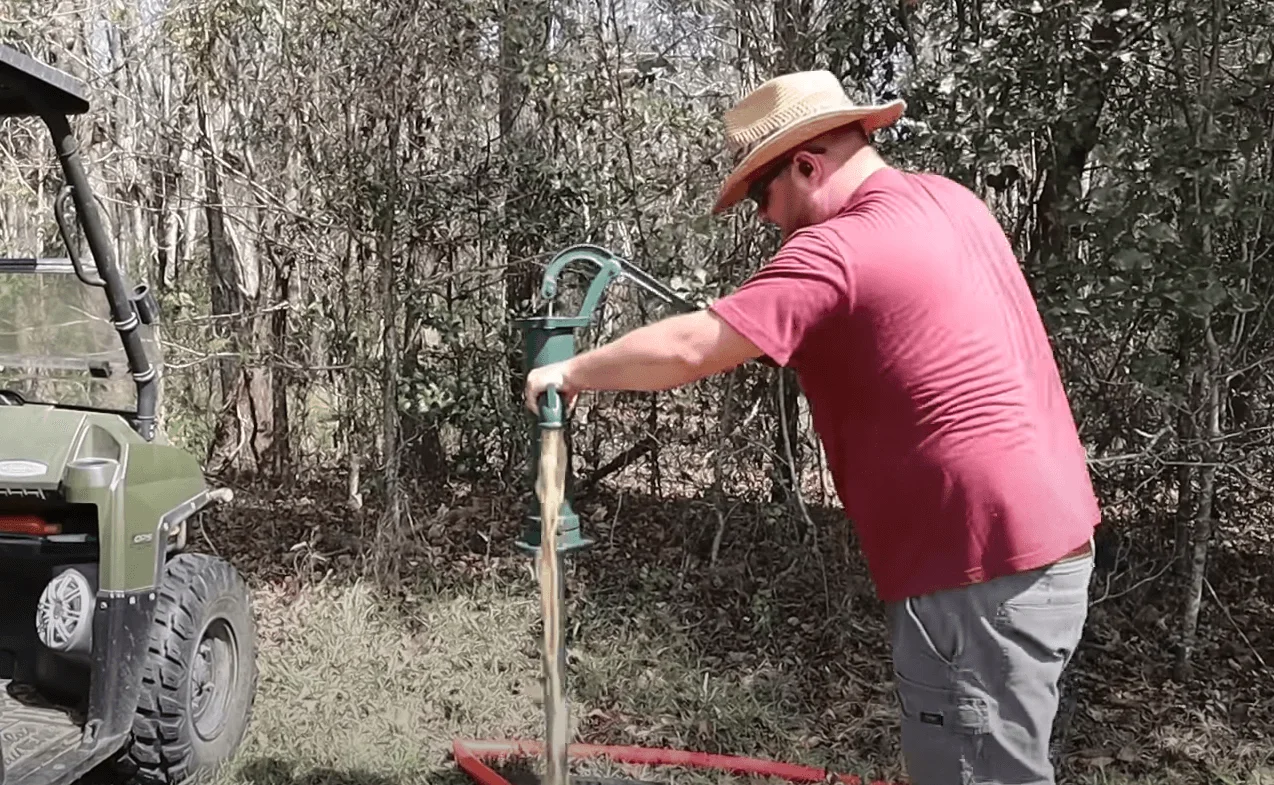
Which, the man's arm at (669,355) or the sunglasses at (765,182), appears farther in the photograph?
the sunglasses at (765,182)

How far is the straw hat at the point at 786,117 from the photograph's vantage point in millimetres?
2189

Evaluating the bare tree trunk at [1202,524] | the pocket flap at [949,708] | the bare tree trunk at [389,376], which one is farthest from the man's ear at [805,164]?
the bare tree trunk at [389,376]

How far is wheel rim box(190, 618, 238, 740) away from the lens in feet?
11.8

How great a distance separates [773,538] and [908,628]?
3070 mm

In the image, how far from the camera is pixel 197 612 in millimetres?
3537

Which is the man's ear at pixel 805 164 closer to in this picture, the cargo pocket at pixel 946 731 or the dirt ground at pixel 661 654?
the cargo pocket at pixel 946 731

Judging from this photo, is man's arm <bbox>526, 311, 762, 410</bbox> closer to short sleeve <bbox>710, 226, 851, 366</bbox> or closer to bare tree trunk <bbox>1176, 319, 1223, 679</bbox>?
short sleeve <bbox>710, 226, 851, 366</bbox>

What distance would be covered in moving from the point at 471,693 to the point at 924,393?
9.33ft

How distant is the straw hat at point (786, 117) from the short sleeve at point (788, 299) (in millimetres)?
270

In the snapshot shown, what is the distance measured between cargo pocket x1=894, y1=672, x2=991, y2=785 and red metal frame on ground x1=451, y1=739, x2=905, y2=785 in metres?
1.36

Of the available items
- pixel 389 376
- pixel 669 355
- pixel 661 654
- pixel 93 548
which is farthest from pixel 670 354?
pixel 389 376

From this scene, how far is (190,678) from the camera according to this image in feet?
11.3

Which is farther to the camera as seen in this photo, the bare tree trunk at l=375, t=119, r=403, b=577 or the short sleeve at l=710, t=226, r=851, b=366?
the bare tree trunk at l=375, t=119, r=403, b=577

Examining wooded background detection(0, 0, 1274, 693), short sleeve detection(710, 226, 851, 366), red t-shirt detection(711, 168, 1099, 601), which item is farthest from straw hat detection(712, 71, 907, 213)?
wooded background detection(0, 0, 1274, 693)
